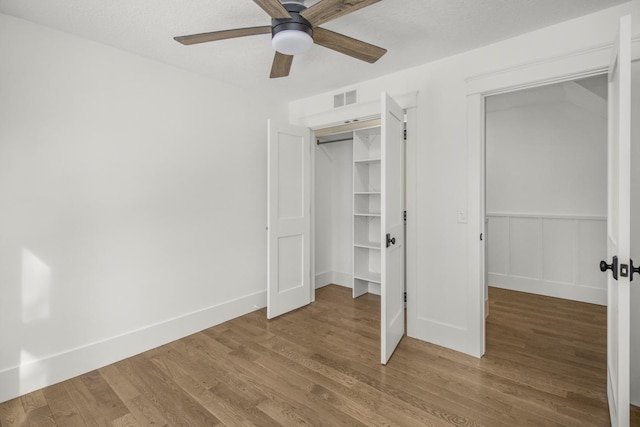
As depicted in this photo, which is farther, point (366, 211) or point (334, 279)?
point (334, 279)

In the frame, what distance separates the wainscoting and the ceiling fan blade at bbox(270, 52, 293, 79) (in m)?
3.58

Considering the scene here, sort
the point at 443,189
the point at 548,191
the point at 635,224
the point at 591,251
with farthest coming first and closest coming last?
the point at 548,191, the point at 591,251, the point at 443,189, the point at 635,224

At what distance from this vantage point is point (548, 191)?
4.08 metres

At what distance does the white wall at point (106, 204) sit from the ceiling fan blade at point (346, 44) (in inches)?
66.8

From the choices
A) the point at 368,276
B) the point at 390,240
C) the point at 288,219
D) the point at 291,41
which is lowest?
the point at 368,276

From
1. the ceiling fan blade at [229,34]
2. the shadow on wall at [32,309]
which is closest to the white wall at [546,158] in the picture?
the ceiling fan blade at [229,34]

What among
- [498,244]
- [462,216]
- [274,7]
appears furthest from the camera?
[498,244]

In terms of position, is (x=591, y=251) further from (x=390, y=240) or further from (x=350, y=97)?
(x=350, y=97)

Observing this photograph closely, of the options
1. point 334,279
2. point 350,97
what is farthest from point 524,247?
point 350,97

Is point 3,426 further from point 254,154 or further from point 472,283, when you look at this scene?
point 472,283

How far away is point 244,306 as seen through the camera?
3541 millimetres

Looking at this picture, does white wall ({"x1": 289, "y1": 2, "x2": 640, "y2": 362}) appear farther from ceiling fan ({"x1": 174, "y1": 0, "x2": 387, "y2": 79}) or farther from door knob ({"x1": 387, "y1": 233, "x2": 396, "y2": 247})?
ceiling fan ({"x1": 174, "y1": 0, "x2": 387, "y2": 79})

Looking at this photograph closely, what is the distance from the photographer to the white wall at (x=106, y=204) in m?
2.15

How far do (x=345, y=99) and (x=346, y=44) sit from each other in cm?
153
